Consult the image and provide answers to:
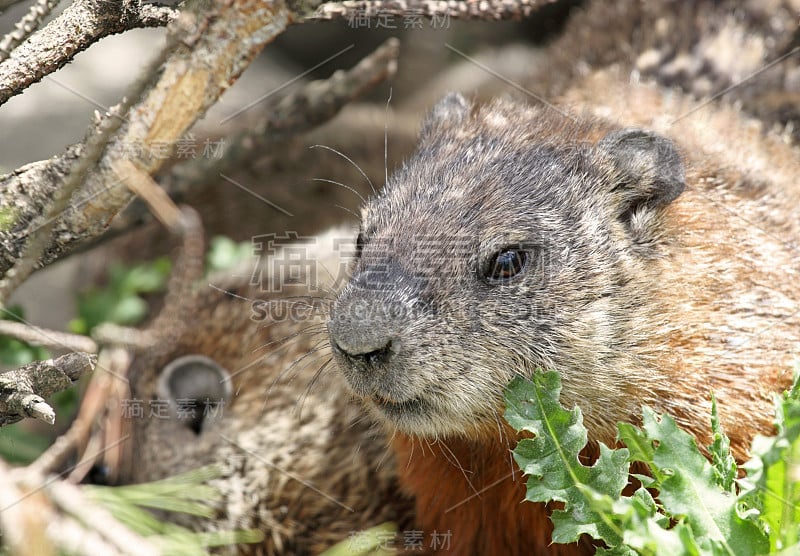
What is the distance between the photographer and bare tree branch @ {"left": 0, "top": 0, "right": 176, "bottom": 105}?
2.83 metres

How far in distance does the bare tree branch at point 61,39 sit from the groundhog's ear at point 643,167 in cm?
180

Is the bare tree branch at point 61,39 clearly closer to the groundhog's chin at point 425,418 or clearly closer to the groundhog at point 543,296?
the groundhog at point 543,296

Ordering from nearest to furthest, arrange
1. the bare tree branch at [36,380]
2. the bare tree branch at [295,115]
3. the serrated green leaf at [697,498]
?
1. the serrated green leaf at [697,498]
2. the bare tree branch at [36,380]
3. the bare tree branch at [295,115]

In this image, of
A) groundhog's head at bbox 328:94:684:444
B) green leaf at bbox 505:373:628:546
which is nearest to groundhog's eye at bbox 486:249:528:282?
groundhog's head at bbox 328:94:684:444

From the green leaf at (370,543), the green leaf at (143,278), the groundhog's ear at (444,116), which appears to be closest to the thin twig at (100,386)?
the green leaf at (143,278)

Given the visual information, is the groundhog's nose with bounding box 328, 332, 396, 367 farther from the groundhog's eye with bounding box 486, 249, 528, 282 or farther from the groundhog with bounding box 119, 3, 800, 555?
the groundhog's eye with bounding box 486, 249, 528, 282

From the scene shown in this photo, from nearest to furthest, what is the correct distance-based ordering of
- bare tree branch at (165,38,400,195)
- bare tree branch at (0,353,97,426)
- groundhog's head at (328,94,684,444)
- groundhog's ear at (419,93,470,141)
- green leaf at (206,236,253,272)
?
1. bare tree branch at (0,353,97,426)
2. groundhog's head at (328,94,684,444)
3. groundhog's ear at (419,93,470,141)
4. bare tree branch at (165,38,400,195)
5. green leaf at (206,236,253,272)

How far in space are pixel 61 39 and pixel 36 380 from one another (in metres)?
1.15

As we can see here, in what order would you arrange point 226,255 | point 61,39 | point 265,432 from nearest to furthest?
1. point 61,39
2. point 265,432
3. point 226,255

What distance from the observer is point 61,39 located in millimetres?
2877

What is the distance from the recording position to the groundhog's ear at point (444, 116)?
3.73 m

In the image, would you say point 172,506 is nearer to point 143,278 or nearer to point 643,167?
point 143,278

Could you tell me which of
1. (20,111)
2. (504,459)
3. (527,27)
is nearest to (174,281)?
(504,459)

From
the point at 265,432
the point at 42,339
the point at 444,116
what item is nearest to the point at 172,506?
the point at 265,432
